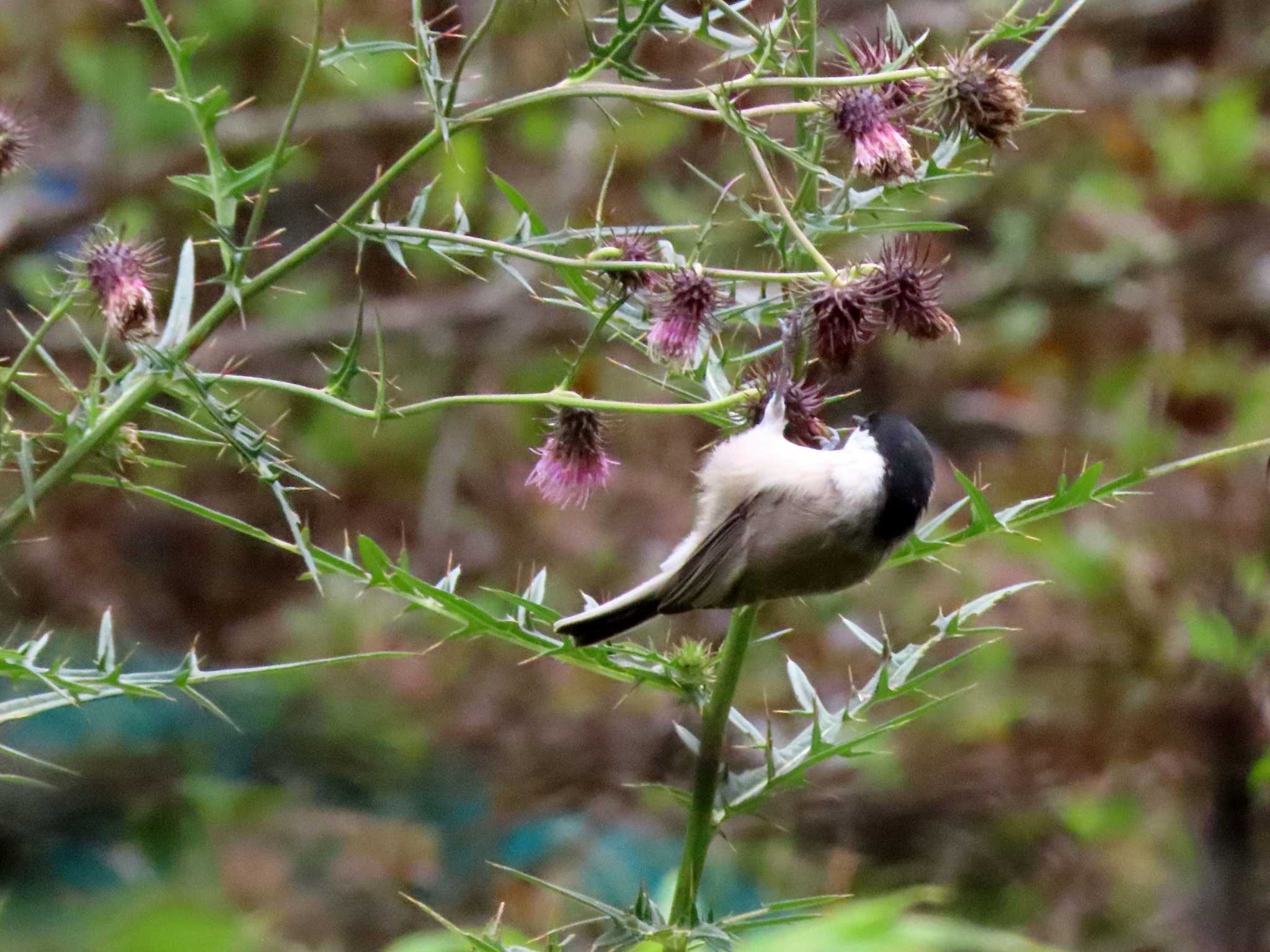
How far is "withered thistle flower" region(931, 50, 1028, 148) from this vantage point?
202 cm

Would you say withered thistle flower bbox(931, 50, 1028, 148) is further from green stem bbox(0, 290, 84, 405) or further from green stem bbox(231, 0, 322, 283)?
green stem bbox(0, 290, 84, 405)

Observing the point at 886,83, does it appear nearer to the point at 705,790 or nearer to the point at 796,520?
the point at 796,520

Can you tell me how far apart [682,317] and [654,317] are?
A: 47mm

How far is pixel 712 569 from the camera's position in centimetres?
264

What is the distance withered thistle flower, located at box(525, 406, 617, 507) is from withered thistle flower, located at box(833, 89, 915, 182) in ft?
1.83

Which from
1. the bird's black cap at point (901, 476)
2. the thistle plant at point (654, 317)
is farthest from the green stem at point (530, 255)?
the bird's black cap at point (901, 476)

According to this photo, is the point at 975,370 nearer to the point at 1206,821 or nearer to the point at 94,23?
the point at 1206,821

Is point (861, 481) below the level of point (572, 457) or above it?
below

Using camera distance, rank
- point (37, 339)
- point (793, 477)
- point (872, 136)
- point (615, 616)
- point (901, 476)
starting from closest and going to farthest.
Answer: point (37, 339) → point (872, 136) → point (615, 616) → point (901, 476) → point (793, 477)

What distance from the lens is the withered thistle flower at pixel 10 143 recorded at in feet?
6.44

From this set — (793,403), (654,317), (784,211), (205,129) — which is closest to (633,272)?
(654,317)

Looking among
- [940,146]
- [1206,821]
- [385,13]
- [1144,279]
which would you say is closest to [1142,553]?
[1206,821]

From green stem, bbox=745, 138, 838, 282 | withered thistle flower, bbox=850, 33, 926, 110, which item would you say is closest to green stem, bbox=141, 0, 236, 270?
green stem, bbox=745, 138, 838, 282

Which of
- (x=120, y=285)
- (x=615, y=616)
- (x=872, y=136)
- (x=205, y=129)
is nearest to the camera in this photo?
(x=205, y=129)
